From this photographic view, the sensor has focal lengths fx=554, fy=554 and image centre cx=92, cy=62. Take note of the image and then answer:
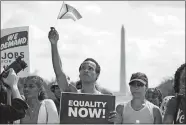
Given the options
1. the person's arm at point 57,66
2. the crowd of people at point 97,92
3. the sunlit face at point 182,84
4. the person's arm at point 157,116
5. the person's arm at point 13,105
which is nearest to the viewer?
the person's arm at point 13,105

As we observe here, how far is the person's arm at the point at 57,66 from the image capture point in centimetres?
684

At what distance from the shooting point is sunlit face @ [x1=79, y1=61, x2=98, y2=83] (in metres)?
6.57

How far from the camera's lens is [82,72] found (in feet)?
21.6

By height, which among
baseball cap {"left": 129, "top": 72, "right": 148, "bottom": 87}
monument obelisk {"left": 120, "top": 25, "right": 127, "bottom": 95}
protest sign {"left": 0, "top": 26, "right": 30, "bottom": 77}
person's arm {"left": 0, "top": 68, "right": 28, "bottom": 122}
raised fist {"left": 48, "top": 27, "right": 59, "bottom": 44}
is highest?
monument obelisk {"left": 120, "top": 25, "right": 127, "bottom": 95}

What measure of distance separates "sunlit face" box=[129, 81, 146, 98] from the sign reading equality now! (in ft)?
0.99

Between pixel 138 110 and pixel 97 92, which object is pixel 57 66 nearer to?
pixel 97 92

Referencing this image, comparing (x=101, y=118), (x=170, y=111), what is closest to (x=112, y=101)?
(x=101, y=118)

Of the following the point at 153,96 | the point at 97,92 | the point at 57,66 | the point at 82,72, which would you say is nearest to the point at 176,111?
the point at 97,92

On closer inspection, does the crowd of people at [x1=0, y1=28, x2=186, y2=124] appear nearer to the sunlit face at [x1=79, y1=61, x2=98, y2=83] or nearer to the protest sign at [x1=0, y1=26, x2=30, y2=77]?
the sunlit face at [x1=79, y1=61, x2=98, y2=83]

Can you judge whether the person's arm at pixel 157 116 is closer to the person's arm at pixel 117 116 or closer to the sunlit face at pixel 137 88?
the sunlit face at pixel 137 88

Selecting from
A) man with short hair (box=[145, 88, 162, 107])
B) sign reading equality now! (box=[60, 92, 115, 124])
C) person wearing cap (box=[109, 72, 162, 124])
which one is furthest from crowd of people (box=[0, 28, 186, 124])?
man with short hair (box=[145, 88, 162, 107])

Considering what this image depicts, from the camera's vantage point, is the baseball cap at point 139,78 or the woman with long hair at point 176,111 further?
the baseball cap at point 139,78

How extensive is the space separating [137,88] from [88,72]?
2.01ft

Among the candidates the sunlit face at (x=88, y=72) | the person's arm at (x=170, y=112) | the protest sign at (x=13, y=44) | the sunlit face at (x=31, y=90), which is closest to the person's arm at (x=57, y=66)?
the sunlit face at (x=88, y=72)
